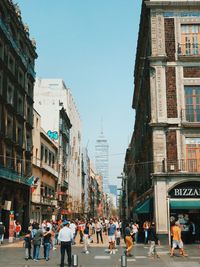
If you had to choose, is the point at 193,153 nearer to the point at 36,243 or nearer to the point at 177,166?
the point at 177,166

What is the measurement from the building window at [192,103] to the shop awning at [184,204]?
20.1 feet

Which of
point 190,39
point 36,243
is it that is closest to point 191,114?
point 190,39

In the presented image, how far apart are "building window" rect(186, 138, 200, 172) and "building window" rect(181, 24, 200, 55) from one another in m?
7.00

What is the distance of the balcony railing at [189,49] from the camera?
32812 mm

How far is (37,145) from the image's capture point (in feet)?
181

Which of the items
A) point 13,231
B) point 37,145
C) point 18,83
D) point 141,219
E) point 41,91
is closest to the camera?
point 13,231

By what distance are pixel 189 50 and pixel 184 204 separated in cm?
1204

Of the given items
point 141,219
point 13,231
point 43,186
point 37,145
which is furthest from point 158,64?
point 43,186

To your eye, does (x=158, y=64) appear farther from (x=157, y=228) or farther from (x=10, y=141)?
(x=10, y=141)

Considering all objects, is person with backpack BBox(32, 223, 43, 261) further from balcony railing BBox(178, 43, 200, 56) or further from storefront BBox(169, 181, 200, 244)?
→ balcony railing BBox(178, 43, 200, 56)

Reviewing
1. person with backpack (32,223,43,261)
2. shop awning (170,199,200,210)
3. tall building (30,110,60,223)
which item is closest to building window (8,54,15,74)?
tall building (30,110,60,223)

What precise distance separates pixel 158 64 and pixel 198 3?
5.91 metres

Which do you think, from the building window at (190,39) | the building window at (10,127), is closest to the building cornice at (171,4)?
the building window at (190,39)

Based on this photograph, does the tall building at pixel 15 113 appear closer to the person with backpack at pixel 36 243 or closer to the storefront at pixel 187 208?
the storefront at pixel 187 208
